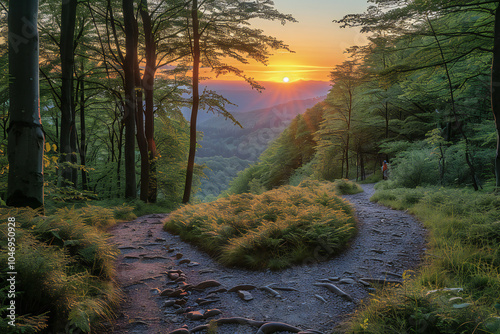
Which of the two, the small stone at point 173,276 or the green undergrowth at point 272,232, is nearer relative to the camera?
the small stone at point 173,276

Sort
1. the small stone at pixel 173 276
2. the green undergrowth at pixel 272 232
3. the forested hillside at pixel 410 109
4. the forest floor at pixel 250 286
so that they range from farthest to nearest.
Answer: the forested hillside at pixel 410 109 → the green undergrowth at pixel 272 232 → the small stone at pixel 173 276 → the forest floor at pixel 250 286

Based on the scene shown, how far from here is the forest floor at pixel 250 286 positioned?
294cm

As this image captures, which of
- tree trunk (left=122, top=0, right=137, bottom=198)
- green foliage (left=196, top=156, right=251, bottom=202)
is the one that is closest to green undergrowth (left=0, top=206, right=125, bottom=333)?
tree trunk (left=122, top=0, right=137, bottom=198)

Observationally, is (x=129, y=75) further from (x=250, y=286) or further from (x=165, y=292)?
(x=250, y=286)

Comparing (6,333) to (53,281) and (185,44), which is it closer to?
(53,281)

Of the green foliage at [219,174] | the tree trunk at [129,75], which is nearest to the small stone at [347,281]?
the tree trunk at [129,75]

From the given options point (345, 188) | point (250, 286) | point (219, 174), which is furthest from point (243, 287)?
point (219, 174)

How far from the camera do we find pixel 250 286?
3.72 m

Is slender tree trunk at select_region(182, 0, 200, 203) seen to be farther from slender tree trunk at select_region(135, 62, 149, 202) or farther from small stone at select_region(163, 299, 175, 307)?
small stone at select_region(163, 299, 175, 307)

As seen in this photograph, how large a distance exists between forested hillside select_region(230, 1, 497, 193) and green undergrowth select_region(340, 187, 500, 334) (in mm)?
4564

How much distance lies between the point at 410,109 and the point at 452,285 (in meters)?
25.0

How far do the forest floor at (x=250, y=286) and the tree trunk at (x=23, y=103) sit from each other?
6.21 ft

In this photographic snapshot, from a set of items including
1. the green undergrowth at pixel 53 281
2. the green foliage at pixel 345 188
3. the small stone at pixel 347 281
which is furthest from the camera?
the green foliage at pixel 345 188

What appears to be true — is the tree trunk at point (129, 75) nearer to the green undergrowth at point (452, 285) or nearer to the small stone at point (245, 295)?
the small stone at point (245, 295)
